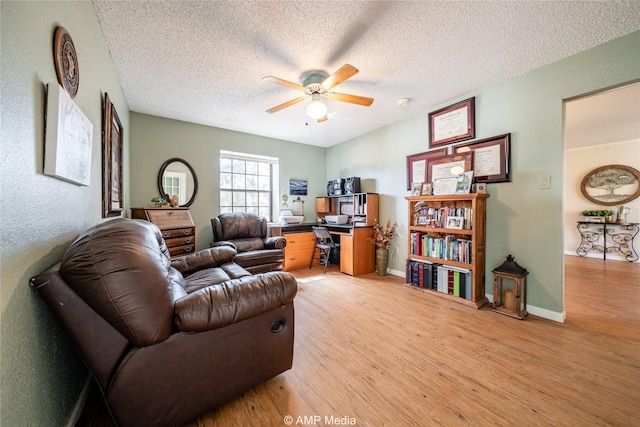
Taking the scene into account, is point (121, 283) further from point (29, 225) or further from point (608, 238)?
point (608, 238)

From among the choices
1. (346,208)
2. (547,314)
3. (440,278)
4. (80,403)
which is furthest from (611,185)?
(80,403)

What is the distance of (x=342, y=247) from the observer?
404 centimetres

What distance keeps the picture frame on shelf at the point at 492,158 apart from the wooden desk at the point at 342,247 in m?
1.83

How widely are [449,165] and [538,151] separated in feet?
2.86

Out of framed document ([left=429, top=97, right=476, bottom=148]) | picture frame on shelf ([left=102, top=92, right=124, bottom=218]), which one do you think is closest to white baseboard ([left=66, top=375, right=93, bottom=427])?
picture frame on shelf ([left=102, top=92, right=124, bottom=218])

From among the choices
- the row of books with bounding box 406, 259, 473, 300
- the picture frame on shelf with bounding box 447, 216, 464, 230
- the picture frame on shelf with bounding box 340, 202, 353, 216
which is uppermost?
the picture frame on shelf with bounding box 340, 202, 353, 216

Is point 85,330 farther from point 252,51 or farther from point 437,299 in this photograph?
point 437,299

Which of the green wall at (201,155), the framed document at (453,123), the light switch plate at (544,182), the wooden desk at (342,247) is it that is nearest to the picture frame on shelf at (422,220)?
the wooden desk at (342,247)

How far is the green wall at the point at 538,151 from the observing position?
203 centimetres

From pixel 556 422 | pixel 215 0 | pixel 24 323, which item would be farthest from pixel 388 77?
pixel 24 323

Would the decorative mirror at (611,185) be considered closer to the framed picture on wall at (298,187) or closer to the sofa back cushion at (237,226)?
the framed picture on wall at (298,187)

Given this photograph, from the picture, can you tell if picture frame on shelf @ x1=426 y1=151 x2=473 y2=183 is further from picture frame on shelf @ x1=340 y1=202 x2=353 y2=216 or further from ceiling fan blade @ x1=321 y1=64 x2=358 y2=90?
ceiling fan blade @ x1=321 y1=64 x2=358 y2=90

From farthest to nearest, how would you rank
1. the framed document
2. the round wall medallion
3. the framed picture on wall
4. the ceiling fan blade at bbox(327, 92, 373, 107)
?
the framed picture on wall, the framed document, the ceiling fan blade at bbox(327, 92, 373, 107), the round wall medallion

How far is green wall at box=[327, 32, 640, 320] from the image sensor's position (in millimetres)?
2027
